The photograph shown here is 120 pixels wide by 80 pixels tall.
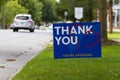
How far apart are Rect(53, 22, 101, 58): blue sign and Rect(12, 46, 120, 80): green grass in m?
0.56

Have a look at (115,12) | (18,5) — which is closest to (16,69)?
(18,5)

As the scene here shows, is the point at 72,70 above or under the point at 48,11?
above

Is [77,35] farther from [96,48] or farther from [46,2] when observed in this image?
[46,2]

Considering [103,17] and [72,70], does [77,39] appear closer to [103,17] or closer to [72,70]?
[72,70]

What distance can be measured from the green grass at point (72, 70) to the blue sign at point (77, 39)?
1.82 ft

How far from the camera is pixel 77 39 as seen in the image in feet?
38.1

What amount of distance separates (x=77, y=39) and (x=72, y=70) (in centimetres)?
153

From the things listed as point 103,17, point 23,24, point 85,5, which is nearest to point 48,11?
point 85,5

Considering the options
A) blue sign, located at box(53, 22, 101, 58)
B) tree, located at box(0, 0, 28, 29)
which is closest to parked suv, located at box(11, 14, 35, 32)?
blue sign, located at box(53, 22, 101, 58)

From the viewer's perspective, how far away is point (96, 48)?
1171cm

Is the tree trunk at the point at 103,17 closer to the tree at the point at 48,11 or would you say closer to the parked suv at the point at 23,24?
the parked suv at the point at 23,24

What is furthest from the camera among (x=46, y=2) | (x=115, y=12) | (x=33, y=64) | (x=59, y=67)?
(x=46, y=2)

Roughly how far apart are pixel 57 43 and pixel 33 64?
10.2 ft

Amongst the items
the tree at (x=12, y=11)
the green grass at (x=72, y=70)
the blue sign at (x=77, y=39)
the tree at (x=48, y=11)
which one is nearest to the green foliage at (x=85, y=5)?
the tree at (x=12, y=11)
